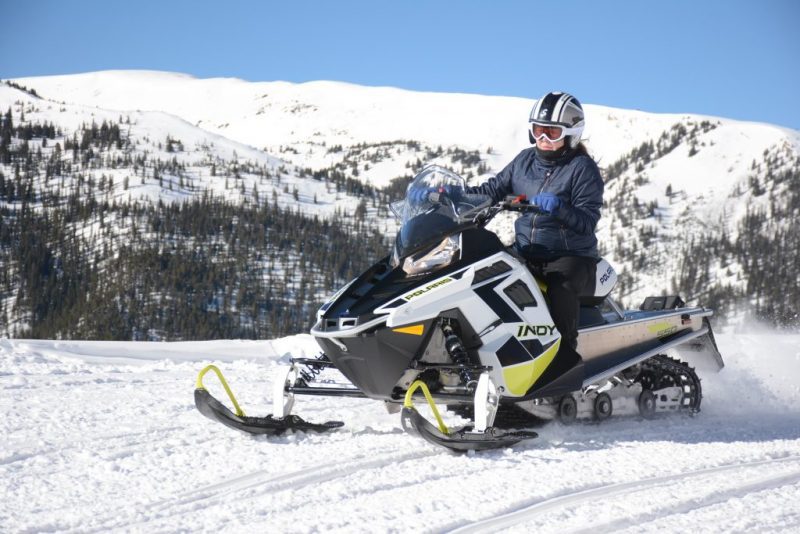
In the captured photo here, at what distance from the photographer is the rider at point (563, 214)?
570cm

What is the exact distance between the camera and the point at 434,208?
545 centimetres

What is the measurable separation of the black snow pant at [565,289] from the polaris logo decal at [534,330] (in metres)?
0.09

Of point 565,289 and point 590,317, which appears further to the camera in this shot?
point 590,317

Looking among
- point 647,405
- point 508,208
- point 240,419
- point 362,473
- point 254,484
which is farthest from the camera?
point 647,405

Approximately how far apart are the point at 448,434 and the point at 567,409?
4.87 ft

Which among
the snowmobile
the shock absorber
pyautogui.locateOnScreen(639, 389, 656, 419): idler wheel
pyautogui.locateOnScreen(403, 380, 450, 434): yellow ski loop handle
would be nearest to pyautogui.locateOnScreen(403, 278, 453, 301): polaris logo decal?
the snowmobile

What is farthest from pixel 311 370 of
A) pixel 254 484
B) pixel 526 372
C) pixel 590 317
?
pixel 590 317

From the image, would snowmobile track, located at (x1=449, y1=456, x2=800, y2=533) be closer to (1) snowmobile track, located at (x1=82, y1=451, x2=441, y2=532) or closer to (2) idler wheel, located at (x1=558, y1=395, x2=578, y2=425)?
(1) snowmobile track, located at (x1=82, y1=451, x2=441, y2=532)

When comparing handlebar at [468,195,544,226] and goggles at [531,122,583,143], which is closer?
handlebar at [468,195,544,226]

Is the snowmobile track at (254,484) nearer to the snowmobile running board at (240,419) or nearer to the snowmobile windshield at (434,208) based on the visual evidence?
the snowmobile running board at (240,419)

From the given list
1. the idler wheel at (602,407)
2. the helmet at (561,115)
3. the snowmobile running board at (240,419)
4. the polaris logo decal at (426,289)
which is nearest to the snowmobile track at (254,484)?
the snowmobile running board at (240,419)

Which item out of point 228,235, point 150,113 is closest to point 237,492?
point 228,235

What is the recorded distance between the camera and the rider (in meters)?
5.70

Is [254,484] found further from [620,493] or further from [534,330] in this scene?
[534,330]
